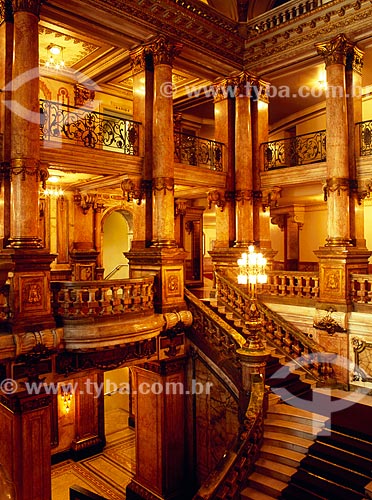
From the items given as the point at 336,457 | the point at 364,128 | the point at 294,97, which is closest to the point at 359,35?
the point at 364,128

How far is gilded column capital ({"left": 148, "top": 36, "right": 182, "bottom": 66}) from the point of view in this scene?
9469 millimetres

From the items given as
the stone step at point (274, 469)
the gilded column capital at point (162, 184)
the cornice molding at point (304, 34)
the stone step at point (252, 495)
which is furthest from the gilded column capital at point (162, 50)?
the stone step at point (252, 495)

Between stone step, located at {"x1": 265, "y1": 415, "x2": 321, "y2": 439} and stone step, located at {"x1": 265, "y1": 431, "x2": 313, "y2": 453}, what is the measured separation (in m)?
0.07


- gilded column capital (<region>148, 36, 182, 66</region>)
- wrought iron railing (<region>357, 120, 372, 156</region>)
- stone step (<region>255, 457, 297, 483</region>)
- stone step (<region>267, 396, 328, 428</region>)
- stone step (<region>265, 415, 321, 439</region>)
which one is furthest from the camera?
wrought iron railing (<region>357, 120, 372, 156</region>)

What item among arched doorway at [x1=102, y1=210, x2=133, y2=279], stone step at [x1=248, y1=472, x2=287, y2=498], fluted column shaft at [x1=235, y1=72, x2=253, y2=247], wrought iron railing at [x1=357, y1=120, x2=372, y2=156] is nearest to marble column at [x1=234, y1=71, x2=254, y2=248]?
fluted column shaft at [x1=235, y1=72, x2=253, y2=247]

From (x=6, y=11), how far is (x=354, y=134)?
765 centimetres

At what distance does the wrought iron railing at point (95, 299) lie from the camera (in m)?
7.37

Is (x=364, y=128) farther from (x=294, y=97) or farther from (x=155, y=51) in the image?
(x=155, y=51)

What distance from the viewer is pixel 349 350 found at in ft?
30.2

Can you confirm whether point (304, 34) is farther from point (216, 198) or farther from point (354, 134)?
point (216, 198)

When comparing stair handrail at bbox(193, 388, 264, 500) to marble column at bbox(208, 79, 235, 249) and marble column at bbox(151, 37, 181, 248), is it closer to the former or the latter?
marble column at bbox(151, 37, 181, 248)

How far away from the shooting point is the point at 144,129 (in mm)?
9672

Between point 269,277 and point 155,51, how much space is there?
5.89m

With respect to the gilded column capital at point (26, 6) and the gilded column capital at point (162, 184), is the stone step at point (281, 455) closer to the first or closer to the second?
the gilded column capital at point (162, 184)
